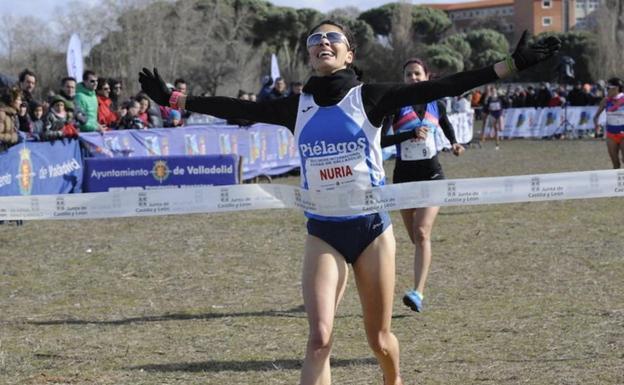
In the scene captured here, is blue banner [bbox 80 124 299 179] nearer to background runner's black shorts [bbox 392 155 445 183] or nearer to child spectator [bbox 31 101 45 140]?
child spectator [bbox 31 101 45 140]

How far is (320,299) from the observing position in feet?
15.4

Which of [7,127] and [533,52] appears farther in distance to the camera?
[7,127]

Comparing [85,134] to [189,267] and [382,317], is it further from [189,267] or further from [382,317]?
[382,317]

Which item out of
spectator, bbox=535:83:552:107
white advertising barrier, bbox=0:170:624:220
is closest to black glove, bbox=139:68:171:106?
white advertising barrier, bbox=0:170:624:220

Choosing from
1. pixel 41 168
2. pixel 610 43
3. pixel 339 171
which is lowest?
pixel 41 168

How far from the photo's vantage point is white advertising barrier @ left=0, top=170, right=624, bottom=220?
659 centimetres

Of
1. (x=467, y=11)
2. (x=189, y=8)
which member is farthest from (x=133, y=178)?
(x=467, y=11)

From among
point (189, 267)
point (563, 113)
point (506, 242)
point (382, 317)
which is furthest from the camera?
point (563, 113)

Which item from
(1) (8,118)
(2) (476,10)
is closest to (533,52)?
(1) (8,118)

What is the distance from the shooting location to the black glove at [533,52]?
4.63m

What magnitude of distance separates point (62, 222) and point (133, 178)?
2.11m

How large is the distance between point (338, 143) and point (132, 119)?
14371mm

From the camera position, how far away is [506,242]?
12078 mm

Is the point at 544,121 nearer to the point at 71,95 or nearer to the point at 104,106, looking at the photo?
the point at 104,106
